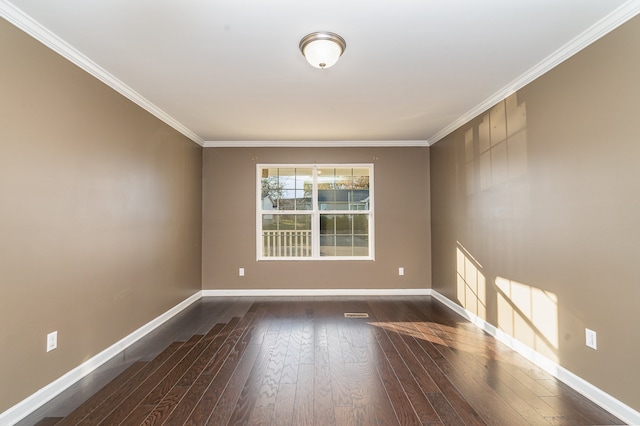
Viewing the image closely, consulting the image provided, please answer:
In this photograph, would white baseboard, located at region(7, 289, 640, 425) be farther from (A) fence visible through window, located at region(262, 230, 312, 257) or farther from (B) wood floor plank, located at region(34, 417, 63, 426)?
(A) fence visible through window, located at region(262, 230, 312, 257)

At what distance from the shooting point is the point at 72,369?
2377 mm

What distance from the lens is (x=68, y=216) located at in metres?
2.34

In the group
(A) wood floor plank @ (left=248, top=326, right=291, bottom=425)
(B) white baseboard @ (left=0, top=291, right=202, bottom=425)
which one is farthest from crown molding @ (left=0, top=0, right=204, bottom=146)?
(A) wood floor plank @ (left=248, top=326, right=291, bottom=425)

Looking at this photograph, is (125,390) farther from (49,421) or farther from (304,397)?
(304,397)

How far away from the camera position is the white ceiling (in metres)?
1.91

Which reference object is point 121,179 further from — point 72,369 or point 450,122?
point 450,122

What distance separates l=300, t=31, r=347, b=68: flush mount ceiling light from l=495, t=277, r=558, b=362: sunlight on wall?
8.02 feet

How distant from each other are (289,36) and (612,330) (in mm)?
2800

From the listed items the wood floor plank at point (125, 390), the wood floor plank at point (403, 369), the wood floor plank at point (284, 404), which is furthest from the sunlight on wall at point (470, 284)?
the wood floor plank at point (125, 390)

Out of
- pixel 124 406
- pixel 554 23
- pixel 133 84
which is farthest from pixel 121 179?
pixel 554 23

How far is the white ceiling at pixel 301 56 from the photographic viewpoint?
1.91 meters

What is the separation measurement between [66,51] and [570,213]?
377 centimetres

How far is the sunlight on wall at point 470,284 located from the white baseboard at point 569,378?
138mm

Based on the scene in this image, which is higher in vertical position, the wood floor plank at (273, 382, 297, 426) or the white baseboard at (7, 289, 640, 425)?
the white baseboard at (7, 289, 640, 425)
